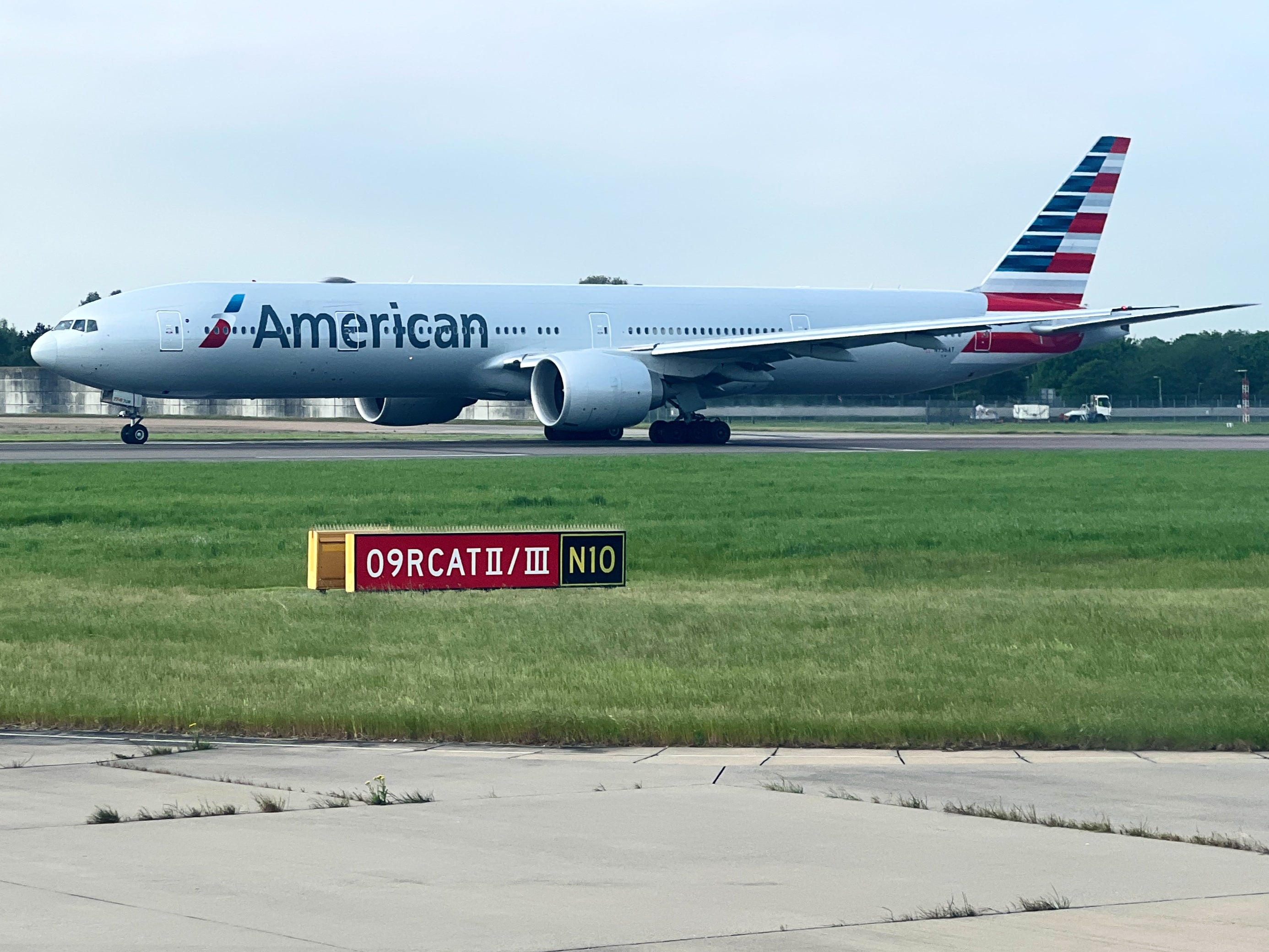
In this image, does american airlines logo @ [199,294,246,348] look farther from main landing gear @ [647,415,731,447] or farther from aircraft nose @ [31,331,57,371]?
main landing gear @ [647,415,731,447]

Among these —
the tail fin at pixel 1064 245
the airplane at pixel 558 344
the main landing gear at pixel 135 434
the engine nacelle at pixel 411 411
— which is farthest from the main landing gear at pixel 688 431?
the main landing gear at pixel 135 434

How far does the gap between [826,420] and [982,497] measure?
163 ft

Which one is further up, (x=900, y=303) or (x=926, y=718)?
(x=900, y=303)

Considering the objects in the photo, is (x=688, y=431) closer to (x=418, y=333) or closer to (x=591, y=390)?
(x=591, y=390)

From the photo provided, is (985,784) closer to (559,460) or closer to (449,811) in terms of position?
(449,811)

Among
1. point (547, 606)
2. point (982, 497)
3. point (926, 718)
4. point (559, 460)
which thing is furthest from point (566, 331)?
point (926, 718)

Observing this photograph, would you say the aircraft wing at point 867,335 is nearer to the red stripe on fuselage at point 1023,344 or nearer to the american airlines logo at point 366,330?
the red stripe on fuselage at point 1023,344

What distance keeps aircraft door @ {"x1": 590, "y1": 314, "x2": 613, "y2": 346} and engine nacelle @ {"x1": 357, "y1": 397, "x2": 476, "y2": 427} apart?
15.4 ft

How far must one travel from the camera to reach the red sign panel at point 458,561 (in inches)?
609

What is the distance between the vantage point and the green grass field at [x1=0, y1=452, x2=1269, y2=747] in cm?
1027

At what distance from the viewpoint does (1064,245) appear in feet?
177

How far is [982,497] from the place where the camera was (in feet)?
90.1

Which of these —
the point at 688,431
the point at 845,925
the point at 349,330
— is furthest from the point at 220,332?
the point at 845,925

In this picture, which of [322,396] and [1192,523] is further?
[322,396]
